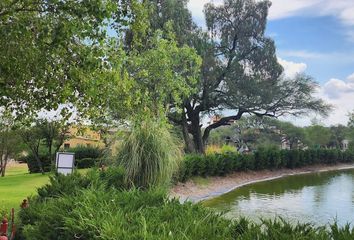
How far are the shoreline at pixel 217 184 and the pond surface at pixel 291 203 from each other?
1.57 feet

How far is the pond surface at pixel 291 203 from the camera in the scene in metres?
11.0

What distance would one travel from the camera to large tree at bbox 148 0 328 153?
24250 mm


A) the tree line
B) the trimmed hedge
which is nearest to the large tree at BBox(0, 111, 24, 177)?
the tree line

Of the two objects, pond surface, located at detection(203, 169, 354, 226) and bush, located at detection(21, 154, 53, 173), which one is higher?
bush, located at detection(21, 154, 53, 173)

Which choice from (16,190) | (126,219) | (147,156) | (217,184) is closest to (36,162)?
(217,184)

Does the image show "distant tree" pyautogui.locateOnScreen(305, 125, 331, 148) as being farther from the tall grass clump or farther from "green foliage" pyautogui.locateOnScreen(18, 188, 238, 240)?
"green foliage" pyautogui.locateOnScreen(18, 188, 238, 240)

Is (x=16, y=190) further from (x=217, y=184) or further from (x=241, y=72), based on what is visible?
(x=241, y=72)

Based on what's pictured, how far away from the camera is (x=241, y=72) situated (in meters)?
24.8

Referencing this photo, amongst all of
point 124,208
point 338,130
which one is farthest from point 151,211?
point 338,130

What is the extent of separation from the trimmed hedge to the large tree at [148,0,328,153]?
282cm

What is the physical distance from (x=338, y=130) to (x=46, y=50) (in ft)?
188

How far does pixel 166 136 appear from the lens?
9539 millimetres

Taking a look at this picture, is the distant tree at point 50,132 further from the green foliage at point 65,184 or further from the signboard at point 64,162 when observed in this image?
the green foliage at point 65,184

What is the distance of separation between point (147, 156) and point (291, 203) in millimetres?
6202
